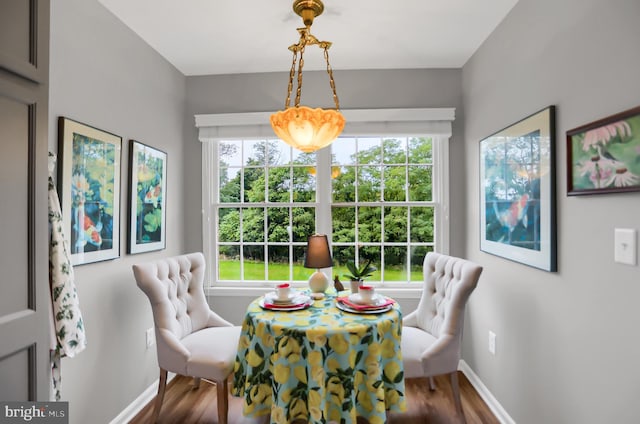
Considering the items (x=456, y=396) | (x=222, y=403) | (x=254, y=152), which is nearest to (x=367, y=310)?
(x=456, y=396)

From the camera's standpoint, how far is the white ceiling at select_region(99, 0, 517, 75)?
2059mm

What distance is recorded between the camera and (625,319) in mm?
1281

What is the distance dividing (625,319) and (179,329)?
7.76ft

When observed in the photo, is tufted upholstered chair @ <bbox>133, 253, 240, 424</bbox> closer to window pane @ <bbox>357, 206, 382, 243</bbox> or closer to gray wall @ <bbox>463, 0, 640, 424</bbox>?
window pane @ <bbox>357, 206, 382, 243</bbox>

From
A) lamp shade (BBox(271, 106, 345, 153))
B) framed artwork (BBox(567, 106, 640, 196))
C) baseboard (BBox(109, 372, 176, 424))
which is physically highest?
lamp shade (BBox(271, 106, 345, 153))

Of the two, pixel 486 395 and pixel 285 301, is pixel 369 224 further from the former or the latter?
pixel 486 395

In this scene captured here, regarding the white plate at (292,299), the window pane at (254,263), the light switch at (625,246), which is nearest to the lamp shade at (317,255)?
the white plate at (292,299)

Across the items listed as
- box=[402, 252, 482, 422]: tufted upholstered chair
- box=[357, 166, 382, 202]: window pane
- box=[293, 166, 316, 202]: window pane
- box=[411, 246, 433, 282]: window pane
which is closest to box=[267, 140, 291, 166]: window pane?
box=[293, 166, 316, 202]: window pane

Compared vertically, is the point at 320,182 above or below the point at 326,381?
above

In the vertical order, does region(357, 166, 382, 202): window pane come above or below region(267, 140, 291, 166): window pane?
below

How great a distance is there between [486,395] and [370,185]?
1863 millimetres

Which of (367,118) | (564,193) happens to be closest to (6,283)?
(564,193)

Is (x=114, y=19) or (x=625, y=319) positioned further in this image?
(x=114, y=19)

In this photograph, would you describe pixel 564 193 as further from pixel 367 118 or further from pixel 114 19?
pixel 114 19
